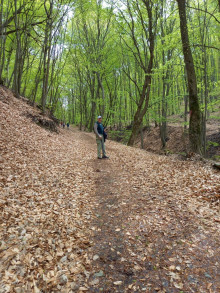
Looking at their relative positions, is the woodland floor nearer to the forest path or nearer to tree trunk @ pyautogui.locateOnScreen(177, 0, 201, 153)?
the forest path

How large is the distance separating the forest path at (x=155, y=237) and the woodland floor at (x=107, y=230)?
0.05 ft

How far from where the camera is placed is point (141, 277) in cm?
309

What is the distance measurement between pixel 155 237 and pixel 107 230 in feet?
3.66

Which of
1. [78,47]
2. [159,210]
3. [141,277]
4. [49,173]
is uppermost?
[78,47]

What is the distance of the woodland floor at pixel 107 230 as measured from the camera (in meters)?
3.03

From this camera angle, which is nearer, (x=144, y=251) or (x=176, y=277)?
(x=176, y=277)

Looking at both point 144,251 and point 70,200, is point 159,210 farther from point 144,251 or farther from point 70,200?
point 70,200

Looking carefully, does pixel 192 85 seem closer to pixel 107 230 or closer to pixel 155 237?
pixel 155 237

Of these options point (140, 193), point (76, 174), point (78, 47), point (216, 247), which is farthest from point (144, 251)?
point (78, 47)

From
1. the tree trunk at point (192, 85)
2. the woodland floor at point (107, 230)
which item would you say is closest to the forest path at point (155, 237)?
the woodland floor at point (107, 230)

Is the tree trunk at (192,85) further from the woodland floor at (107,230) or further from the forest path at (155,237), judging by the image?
the forest path at (155,237)

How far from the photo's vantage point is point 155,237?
4.01 meters

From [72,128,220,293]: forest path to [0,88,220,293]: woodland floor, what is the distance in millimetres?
16

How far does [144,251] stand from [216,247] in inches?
56.1
